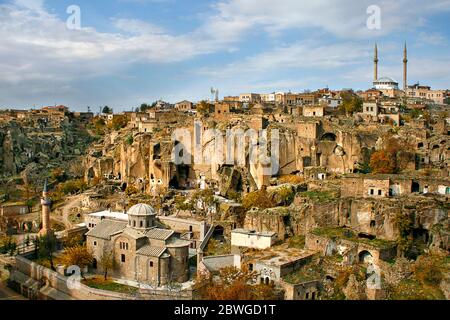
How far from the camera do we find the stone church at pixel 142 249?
23297mm

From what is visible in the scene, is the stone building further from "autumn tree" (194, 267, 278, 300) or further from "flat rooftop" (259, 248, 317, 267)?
"autumn tree" (194, 267, 278, 300)

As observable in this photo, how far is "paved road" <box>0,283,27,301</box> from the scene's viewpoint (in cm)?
2402

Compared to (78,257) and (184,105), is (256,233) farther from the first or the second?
(184,105)

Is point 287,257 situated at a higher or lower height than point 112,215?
lower

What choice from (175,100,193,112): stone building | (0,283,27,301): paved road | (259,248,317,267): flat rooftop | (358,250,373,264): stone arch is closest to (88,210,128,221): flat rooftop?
(0,283,27,301): paved road

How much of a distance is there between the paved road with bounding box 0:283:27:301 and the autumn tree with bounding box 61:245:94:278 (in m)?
2.47

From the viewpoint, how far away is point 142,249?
23.9 meters

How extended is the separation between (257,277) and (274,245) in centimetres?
389

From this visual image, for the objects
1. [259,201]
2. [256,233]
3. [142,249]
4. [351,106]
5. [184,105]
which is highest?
[184,105]

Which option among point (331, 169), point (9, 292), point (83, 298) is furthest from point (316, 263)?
point (9, 292)

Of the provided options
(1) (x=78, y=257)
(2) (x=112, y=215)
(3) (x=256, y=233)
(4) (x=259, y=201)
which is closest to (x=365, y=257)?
(3) (x=256, y=233)

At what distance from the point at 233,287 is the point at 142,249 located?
5867 millimetres

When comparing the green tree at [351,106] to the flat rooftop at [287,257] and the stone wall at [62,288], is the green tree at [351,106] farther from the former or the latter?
the stone wall at [62,288]

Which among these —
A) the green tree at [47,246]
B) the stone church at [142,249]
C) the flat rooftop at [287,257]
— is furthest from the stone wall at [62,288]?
the flat rooftop at [287,257]
